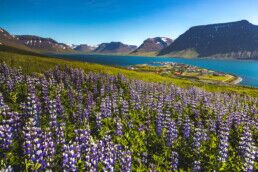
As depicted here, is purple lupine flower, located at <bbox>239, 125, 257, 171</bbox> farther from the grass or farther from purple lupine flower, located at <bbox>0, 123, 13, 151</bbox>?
the grass

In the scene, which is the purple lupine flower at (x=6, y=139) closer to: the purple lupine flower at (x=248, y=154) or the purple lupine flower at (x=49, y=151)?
the purple lupine flower at (x=49, y=151)

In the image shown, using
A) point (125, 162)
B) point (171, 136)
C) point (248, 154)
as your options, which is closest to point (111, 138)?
point (171, 136)

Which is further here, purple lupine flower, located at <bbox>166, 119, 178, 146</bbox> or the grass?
the grass

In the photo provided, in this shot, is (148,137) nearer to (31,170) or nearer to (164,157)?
(164,157)

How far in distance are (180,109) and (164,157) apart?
7.33 meters

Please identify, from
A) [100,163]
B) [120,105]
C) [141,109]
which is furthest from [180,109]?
[100,163]

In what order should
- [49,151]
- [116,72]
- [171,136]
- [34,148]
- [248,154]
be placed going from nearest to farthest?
[34,148], [49,151], [248,154], [171,136], [116,72]

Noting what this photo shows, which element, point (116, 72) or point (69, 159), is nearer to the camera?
point (69, 159)

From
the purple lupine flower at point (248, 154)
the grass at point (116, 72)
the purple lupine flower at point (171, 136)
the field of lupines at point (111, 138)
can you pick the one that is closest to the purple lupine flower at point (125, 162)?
the field of lupines at point (111, 138)

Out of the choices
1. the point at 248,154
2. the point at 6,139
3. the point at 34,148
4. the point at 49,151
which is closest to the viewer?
the point at 34,148

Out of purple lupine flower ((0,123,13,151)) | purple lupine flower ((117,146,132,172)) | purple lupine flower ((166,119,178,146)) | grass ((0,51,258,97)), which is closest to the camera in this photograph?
purple lupine flower ((0,123,13,151))

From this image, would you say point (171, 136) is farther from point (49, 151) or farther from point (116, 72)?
point (116, 72)

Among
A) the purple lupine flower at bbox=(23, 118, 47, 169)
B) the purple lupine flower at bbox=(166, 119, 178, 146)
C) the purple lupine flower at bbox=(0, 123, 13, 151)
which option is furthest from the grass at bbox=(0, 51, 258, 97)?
the purple lupine flower at bbox=(23, 118, 47, 169)

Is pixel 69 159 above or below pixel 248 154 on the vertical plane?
above
